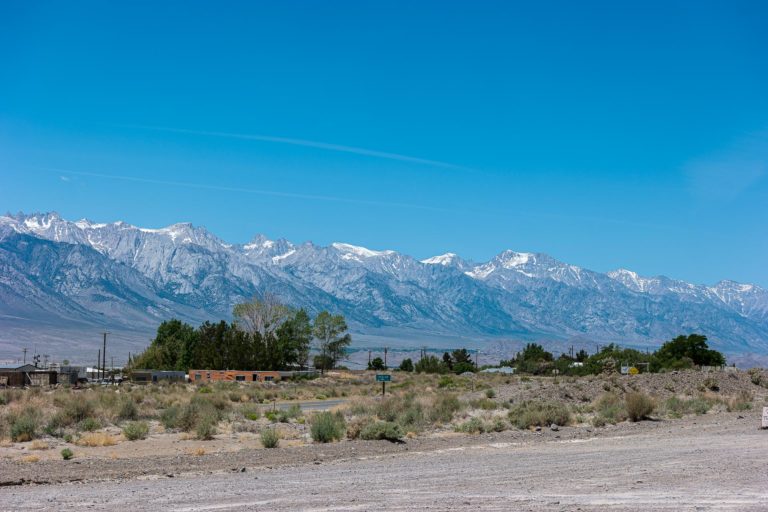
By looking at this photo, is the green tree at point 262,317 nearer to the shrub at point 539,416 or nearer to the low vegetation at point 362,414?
the low vegetation at point 362,414

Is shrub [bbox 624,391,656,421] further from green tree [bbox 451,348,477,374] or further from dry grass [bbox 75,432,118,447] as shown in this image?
green tree [bbox 451,348,477,374]

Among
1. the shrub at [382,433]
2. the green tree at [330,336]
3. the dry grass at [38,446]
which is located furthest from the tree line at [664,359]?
the dry grass at [38,446]

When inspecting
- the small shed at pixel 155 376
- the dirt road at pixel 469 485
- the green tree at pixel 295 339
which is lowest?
the dirt road at pixel 469 485

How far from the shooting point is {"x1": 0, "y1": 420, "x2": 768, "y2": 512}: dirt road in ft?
49.6

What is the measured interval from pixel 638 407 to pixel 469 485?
20.7 metres

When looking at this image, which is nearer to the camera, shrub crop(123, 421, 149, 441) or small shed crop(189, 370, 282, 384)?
shrub crop(123, 421, 149, 441)

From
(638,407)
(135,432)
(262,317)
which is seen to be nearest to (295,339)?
(262,317)

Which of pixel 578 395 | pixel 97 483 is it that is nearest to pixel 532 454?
pixel 97 483

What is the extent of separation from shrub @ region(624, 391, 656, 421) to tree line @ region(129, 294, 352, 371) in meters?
73.0

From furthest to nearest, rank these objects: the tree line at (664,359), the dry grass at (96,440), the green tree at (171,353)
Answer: the green tree at (171,353), the tree line at (664,359), the dry grass at (96,440)

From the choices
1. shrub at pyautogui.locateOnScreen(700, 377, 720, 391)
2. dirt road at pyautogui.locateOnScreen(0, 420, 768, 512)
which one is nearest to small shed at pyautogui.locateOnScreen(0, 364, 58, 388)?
shrub at pyautogui.locateOnScreen(700, 377, 720, 391)

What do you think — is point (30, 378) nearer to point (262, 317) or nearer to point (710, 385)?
point (262, 317)

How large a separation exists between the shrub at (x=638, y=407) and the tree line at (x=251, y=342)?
73.0 meters

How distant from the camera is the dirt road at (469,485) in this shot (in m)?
15.1
